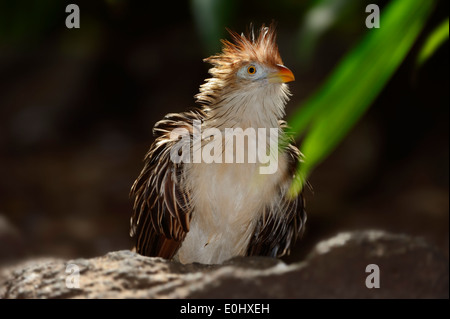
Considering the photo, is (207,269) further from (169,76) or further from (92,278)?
(169,76)

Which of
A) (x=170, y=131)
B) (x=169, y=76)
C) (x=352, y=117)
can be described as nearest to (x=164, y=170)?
(x=170, y=131)

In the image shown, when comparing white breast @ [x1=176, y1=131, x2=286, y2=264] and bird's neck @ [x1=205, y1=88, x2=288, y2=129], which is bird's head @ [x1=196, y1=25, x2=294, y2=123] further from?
white breast @ [x1=176, y1=131, x2=286, y2=264]

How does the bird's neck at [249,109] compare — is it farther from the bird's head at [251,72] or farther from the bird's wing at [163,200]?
the bird's wing at [163,200]

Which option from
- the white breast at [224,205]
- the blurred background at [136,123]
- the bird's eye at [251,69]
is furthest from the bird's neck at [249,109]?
the blurred background at [136,123]

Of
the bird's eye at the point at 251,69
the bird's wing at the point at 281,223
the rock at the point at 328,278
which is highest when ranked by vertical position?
the bird's eye at the point at 251,69

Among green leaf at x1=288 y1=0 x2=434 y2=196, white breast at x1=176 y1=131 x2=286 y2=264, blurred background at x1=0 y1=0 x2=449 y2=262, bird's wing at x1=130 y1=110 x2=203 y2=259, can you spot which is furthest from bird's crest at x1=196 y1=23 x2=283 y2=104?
blurred background at x1=0 y1=0 x2=449 y2=262
